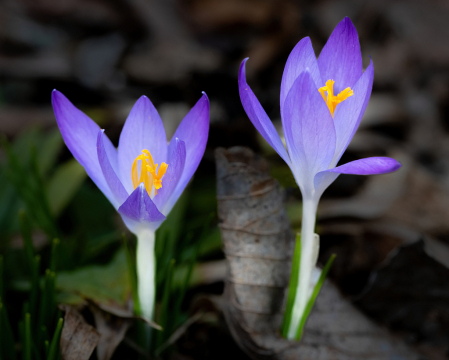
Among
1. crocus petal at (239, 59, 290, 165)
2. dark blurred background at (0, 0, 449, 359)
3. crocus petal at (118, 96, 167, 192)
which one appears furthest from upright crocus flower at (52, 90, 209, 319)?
dark blurred background at (0, 0, 449, 359)

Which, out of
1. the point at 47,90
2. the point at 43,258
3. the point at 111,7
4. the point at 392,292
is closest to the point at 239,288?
the point at 392,292

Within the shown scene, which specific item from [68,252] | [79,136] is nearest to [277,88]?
[68,252]

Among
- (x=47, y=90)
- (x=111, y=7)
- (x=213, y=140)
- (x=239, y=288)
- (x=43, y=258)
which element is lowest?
(x=239, y=288)

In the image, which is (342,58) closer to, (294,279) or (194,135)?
(194,135)

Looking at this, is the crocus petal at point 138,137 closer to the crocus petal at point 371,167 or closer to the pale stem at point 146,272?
the pale stem at point 146,272

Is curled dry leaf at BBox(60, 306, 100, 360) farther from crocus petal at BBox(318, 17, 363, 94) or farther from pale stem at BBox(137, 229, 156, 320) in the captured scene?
crocus petal at BBox(318, 17, 363, 94)

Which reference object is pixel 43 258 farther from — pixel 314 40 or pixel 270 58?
pixel 314 40
